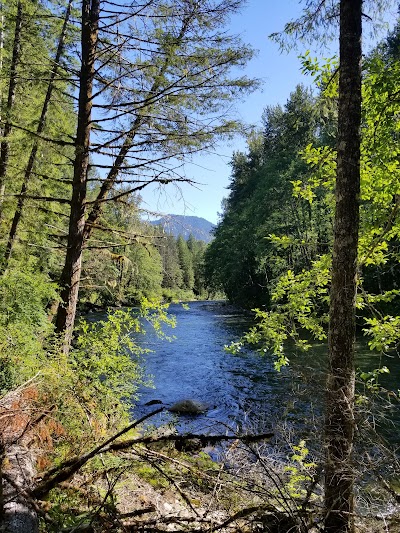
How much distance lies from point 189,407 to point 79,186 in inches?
267

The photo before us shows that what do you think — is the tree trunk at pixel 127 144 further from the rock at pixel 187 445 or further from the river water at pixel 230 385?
the rock at pixel 187 445

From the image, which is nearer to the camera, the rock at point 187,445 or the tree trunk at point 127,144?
the tree trunk at point 127,144

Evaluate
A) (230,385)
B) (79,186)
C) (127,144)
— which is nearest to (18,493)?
(79,186)

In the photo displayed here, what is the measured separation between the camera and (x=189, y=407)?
413 inches

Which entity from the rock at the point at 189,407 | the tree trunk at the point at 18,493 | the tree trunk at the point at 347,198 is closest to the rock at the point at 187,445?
the rock at the point at 189,407

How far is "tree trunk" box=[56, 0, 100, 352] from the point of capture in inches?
248

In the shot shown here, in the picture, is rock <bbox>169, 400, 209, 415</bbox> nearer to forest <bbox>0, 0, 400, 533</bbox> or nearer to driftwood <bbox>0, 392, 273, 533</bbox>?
forest <bbox>0, 0, 400, 533</bbox>

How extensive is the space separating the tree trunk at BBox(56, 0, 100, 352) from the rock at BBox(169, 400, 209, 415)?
16.6ft

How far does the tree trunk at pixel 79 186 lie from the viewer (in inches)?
248

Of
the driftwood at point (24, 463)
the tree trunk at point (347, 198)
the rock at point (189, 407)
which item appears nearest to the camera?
the driftwood at point (24, 463)

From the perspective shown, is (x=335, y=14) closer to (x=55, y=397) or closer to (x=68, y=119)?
(x=55, y=397)

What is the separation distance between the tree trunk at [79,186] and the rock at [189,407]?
199 inches

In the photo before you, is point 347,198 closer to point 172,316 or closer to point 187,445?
point 172,316

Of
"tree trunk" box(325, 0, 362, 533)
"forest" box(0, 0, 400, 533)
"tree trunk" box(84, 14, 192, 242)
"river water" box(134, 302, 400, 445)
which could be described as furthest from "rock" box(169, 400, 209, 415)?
"tree trunk" box(325, 0, 362, 533)
